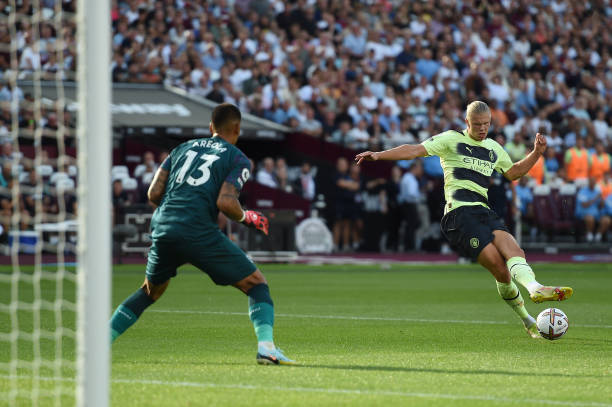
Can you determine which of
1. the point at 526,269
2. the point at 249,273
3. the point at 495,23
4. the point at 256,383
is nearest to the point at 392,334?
the point at 526,269

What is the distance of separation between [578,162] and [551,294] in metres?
19.0

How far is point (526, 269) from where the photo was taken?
10336mm

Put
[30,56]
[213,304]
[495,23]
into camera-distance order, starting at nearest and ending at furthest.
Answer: [213,304]
[30,56]
[495,23]

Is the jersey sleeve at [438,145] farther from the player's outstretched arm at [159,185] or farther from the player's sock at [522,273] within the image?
the player's outstretched arm at [159,185]

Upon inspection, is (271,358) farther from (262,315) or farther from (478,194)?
(478,194)

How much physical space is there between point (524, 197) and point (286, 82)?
21.0ft

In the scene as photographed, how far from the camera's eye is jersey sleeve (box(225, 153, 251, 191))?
837 cm

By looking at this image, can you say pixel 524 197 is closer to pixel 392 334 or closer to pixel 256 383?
pixel 392 334

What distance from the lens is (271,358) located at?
836cm

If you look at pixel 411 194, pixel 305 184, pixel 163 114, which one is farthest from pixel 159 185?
pixel 411 194

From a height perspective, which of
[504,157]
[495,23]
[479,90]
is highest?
[495,23]

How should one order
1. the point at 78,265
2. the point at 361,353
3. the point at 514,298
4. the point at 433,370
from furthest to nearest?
the point at 514,298
the point at 361,353
the point at 433,370
the point at 78,265

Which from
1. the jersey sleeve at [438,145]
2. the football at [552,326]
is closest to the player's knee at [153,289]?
the jersey sleeve at [438,145]

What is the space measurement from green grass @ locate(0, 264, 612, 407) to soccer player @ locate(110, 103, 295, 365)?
1.88ft
